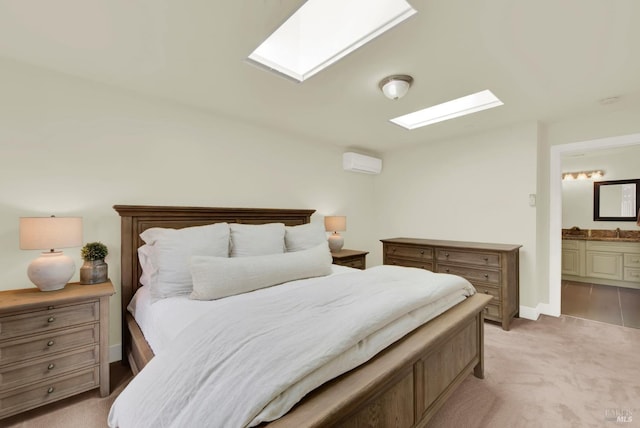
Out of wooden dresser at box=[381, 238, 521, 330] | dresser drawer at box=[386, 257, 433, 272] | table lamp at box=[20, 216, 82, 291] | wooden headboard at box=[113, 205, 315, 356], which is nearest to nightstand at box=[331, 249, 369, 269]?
dresser drawer at box=[386, 257, 433, 272]

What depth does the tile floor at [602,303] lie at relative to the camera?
3.16 meters

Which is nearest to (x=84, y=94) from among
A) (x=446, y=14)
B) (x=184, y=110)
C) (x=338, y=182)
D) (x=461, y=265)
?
(x=184, y=110)

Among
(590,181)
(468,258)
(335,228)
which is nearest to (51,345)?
(335,228)

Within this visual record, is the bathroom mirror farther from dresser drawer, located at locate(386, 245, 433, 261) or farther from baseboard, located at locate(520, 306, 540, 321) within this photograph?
dresser drawer, located at locate(386, 245, 433, 261)

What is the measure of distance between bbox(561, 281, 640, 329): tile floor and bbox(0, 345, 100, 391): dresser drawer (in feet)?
15.3

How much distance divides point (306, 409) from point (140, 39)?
2113 millimetres

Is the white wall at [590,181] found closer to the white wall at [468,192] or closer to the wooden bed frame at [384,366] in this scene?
the white wall at [468,192]

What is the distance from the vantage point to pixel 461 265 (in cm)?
321

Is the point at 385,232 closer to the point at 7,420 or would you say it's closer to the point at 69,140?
the point at 69,140

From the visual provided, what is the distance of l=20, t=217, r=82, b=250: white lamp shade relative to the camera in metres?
1.71

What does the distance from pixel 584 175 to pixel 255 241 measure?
584 cm

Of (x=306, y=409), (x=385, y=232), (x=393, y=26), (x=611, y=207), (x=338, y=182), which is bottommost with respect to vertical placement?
(x=306, y=409)

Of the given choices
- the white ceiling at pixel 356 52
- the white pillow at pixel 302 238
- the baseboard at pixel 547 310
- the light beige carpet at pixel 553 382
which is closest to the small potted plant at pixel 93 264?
the white ceiling at pixel 356 52

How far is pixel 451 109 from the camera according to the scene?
3.05 m
